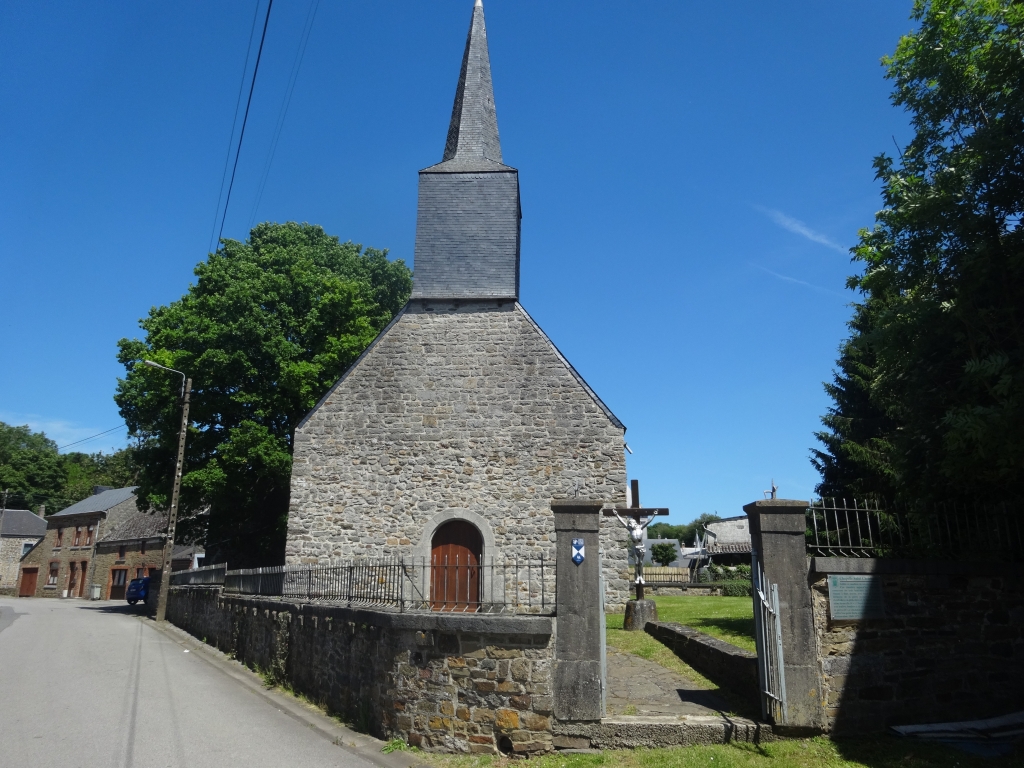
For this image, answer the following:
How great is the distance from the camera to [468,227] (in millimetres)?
18047

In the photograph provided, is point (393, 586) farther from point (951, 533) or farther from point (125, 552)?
point (125, 552)

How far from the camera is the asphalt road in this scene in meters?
6.82

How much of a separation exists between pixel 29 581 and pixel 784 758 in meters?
55.5

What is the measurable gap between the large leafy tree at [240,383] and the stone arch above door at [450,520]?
7.39 metres

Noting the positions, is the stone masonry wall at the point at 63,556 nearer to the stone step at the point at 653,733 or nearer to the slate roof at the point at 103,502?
the slate roof at the point at 103,502

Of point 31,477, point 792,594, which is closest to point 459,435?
point 792,594

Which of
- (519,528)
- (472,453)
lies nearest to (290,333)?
(472,453)

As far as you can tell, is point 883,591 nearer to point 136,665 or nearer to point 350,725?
point 350,725

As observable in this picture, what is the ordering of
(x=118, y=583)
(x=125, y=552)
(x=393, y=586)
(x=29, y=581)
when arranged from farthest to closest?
(x=29, y=581) < (x=118, y=583) < (x=125, y=552) < (x=393, y=586)

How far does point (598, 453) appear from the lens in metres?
16.0

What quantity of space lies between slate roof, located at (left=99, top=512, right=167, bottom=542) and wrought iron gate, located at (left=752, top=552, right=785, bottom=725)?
130 ft

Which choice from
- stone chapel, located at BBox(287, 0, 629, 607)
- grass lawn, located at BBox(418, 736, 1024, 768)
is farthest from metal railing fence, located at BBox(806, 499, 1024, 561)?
stone chapel, located at BBox(287, 0, 629, 607)

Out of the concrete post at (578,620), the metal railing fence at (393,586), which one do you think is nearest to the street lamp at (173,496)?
the metal railing fence at (393,586)

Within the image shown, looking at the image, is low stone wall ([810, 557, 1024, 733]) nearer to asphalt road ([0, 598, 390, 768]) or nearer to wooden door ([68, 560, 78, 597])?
asphalt road ([0, 598, 390, 768])
